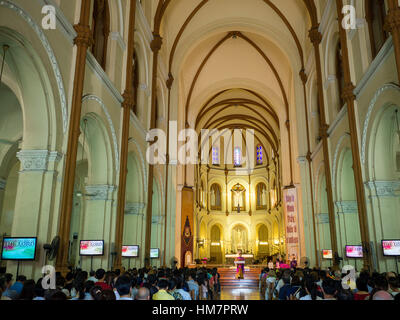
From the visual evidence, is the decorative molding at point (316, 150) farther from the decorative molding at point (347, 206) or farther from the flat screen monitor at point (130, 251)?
the flat screen monitor at point (130, 251)

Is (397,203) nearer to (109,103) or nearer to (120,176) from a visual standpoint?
(120,176)

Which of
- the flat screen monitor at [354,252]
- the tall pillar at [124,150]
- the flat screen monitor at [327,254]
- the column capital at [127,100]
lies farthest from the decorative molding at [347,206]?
the column capital at [127,100]

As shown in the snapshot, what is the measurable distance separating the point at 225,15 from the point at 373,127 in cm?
1272

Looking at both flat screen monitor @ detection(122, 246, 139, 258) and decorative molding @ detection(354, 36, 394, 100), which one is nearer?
decorative molding @ detection(354, 36, 394, 100)

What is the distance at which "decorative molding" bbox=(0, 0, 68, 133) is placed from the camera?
5459mm

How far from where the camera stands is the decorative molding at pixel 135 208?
12219 millimetres

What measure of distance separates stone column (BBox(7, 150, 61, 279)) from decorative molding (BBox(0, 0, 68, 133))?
0.80m

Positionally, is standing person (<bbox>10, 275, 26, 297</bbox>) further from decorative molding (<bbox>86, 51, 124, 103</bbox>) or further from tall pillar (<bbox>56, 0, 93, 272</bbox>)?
decorative molding (<bbox>86, 51, 124, 103</bbox>)

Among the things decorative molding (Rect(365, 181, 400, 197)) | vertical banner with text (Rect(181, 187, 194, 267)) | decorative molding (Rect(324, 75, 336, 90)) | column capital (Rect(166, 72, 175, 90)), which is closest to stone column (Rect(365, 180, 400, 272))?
decorative molding (Rect(365, 181, 400, 197))

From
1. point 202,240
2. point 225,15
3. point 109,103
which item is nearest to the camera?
point 109,103

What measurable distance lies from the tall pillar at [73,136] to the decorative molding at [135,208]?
557 cm

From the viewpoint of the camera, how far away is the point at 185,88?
23.0m

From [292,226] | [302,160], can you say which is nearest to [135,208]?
[302,160]
